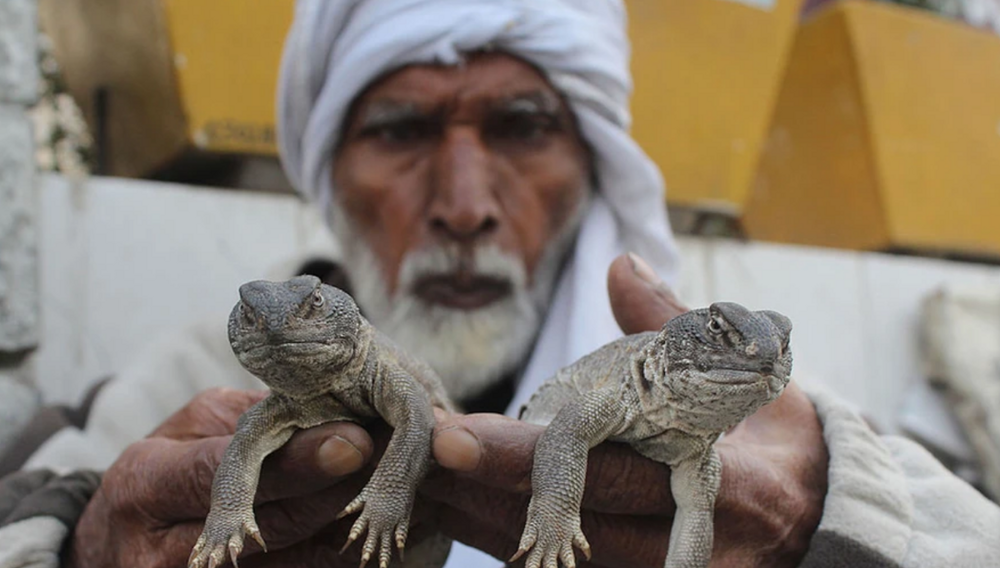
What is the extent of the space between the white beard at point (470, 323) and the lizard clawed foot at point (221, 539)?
4.23 ft

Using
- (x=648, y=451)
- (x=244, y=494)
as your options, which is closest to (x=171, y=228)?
(x=244, y=494)

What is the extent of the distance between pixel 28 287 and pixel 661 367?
7.12 ft

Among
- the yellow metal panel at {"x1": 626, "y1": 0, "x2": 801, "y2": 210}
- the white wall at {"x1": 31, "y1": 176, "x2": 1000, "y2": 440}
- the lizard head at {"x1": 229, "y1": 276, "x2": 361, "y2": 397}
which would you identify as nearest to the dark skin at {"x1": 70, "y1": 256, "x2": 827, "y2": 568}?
the lizard head at {"x1": 229, "y1": 276, "x2": 361, "y2": 397}

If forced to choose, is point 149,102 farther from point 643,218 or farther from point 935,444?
point 935,444

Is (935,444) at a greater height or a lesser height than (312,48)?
lesser

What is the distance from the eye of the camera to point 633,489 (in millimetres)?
1550

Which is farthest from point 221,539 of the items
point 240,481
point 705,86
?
point 705,86

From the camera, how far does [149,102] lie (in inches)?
146

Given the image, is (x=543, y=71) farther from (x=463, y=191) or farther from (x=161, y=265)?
(x=161, y=265)

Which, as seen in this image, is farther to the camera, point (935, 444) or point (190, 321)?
point (935, 444)

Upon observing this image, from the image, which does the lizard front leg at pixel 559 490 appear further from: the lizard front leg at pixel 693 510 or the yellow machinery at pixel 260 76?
the yellow machinery at pixel 260 76

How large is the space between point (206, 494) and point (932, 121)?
15.8ft

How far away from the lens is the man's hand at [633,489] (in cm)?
148

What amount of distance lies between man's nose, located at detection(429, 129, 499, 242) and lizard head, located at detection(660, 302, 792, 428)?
1348 mm
